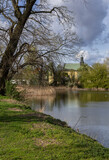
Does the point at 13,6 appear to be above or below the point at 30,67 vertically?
above

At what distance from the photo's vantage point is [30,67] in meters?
15.0

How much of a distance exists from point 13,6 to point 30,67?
160 inches

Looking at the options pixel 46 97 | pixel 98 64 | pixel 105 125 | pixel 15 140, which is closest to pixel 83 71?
pixel 98 64

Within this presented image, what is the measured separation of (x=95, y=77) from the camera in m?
51.1

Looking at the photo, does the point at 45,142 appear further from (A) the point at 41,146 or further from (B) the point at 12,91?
(B) the point at 12,91

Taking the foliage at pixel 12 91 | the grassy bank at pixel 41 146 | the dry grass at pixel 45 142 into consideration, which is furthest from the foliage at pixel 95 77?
the dry grass at pixel 45 142

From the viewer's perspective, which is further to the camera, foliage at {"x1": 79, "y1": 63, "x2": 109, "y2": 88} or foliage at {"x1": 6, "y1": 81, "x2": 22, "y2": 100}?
foliage at {"x1": 79, "y1": 63, "x2": 109, "y2": 88}

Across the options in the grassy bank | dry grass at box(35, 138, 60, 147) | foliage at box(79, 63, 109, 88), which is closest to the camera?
the grassy bank

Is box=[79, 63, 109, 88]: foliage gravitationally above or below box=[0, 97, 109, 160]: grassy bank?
above

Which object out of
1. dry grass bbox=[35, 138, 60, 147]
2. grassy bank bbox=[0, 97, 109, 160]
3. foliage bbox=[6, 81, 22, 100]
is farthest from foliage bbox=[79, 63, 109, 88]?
dry grass bbox=[35, 138, 60, 147]

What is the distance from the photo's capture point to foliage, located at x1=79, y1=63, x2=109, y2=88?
165 feet

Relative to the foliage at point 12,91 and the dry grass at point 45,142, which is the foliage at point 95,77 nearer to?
the foliage at point 12,91

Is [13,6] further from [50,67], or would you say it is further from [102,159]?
[102,159]

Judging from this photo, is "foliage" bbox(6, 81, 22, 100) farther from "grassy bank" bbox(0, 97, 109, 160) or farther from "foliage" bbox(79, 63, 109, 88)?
"foliage" bbox(79, 63, 109, 88)
